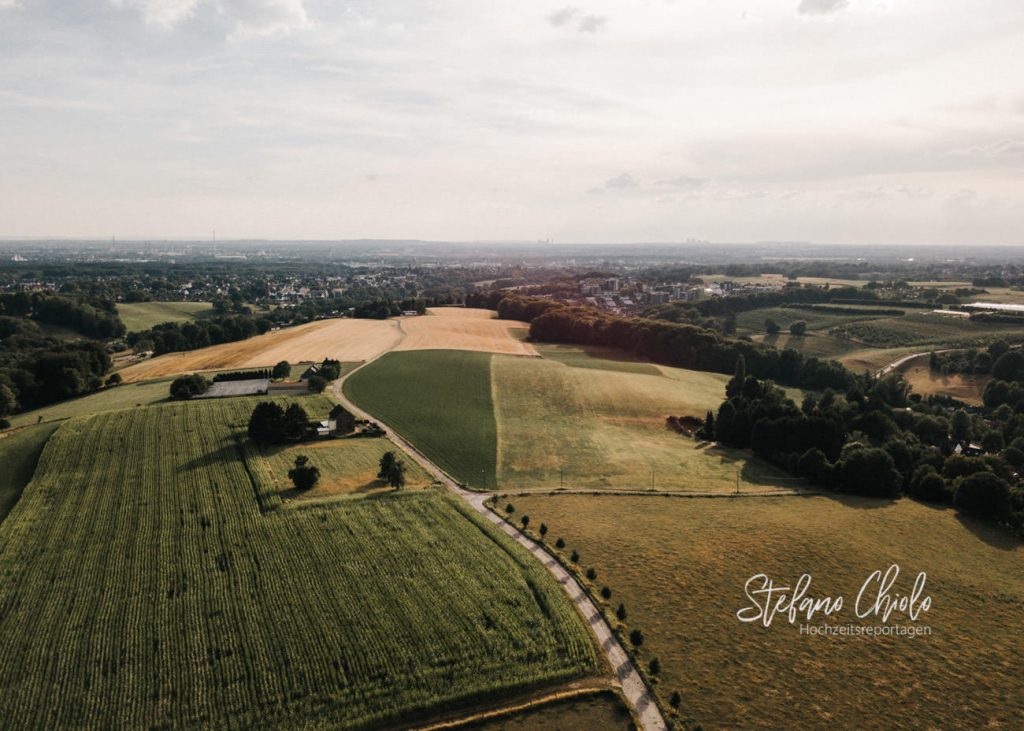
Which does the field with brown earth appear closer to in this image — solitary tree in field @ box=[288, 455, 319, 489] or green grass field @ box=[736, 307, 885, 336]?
green grass field @ box=[736, 307, 885, 336]

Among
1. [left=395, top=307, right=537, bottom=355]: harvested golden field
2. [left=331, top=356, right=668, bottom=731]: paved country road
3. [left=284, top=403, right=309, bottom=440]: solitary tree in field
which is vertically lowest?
[left=331, top=356, right=668, bottom=731]: paved country road

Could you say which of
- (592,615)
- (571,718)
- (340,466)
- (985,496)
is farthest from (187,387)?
(985,496)

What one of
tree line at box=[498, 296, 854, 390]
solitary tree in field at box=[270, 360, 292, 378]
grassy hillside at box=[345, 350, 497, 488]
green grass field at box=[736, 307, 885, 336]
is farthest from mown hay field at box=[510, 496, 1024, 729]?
green grass field at box=[736, 307, 885, 336]

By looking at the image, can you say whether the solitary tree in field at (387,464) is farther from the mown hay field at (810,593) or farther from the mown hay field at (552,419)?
the mown hay field at (810,593)

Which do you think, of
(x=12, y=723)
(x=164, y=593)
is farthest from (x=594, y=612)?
(x=12, y=723)

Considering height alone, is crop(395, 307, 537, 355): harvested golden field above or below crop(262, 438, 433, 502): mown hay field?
above

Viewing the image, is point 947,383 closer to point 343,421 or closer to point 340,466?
point 343,421
